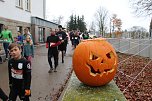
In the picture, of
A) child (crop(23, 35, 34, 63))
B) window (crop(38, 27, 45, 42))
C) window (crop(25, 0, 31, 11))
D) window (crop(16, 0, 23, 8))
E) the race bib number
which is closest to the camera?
the race bib number

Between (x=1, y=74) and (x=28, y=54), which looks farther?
(x=28, y=54)

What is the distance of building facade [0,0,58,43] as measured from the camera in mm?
20891

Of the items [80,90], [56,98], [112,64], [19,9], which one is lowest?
[56,98]

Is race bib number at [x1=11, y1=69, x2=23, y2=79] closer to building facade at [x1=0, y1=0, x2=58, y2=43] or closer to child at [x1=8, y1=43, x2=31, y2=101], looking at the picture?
child at [x1=8, y1=43, x2=31, y2=101]

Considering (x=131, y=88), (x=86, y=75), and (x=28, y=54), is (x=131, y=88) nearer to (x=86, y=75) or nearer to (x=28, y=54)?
(x=86, y=75)

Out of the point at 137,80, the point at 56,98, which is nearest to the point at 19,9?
the point at 137,80

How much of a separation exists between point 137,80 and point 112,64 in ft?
13.5

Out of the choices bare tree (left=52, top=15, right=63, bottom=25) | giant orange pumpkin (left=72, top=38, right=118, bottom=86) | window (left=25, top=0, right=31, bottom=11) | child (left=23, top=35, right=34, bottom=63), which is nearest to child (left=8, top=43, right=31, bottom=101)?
giant orange pumpkin (left=72, top=38, right=118, bottom=86)

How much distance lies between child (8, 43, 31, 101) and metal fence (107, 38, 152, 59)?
48.7ft

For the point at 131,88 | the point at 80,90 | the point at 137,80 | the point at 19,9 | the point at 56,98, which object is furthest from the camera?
the point at 19,9

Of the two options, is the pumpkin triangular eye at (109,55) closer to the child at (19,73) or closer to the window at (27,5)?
the child at (19,73)

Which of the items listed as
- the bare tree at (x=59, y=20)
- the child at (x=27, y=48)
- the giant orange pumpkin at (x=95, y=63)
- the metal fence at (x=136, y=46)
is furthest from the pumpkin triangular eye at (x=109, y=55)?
the bare tree at (x=59, y=20)

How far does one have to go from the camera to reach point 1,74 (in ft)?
35.6

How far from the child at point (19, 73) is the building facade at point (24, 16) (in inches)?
590
